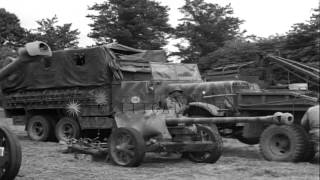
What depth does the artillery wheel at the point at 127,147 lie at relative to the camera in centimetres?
959

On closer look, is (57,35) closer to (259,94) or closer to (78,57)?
(78,57)

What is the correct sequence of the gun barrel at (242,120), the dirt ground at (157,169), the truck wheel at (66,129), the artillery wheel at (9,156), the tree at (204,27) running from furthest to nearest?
the tree at (204,27) → the truck wheel at (66,129) → the gun barrel at (242,120) → the dirt ground at (157,169) → the artillery wheel at (9,156)

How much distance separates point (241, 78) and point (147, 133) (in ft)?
20.0

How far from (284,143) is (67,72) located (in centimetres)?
634

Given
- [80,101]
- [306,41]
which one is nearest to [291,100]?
[80,101]

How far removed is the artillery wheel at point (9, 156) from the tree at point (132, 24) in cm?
3084

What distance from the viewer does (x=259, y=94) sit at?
12.0m

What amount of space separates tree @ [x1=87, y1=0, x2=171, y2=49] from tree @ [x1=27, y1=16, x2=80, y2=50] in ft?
4.69

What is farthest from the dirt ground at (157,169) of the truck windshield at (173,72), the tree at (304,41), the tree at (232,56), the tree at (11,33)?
the tree at (11,33)

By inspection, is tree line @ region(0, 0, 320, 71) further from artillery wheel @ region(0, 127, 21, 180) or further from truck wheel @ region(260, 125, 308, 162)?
artillery wheel @ region(0, 127, 21, 180)

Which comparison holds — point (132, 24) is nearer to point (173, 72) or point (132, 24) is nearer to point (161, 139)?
point (173, 72)

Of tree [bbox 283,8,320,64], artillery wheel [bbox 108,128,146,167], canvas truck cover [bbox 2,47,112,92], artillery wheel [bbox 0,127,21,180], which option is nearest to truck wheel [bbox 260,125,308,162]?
artillery wheel [bbox 108,128,146,167]

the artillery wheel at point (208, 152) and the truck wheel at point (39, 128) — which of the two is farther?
the truck wheel at point (39, 128)

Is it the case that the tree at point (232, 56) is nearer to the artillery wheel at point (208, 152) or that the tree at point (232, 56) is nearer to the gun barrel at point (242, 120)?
the artillery wheel at point (208, 152)
